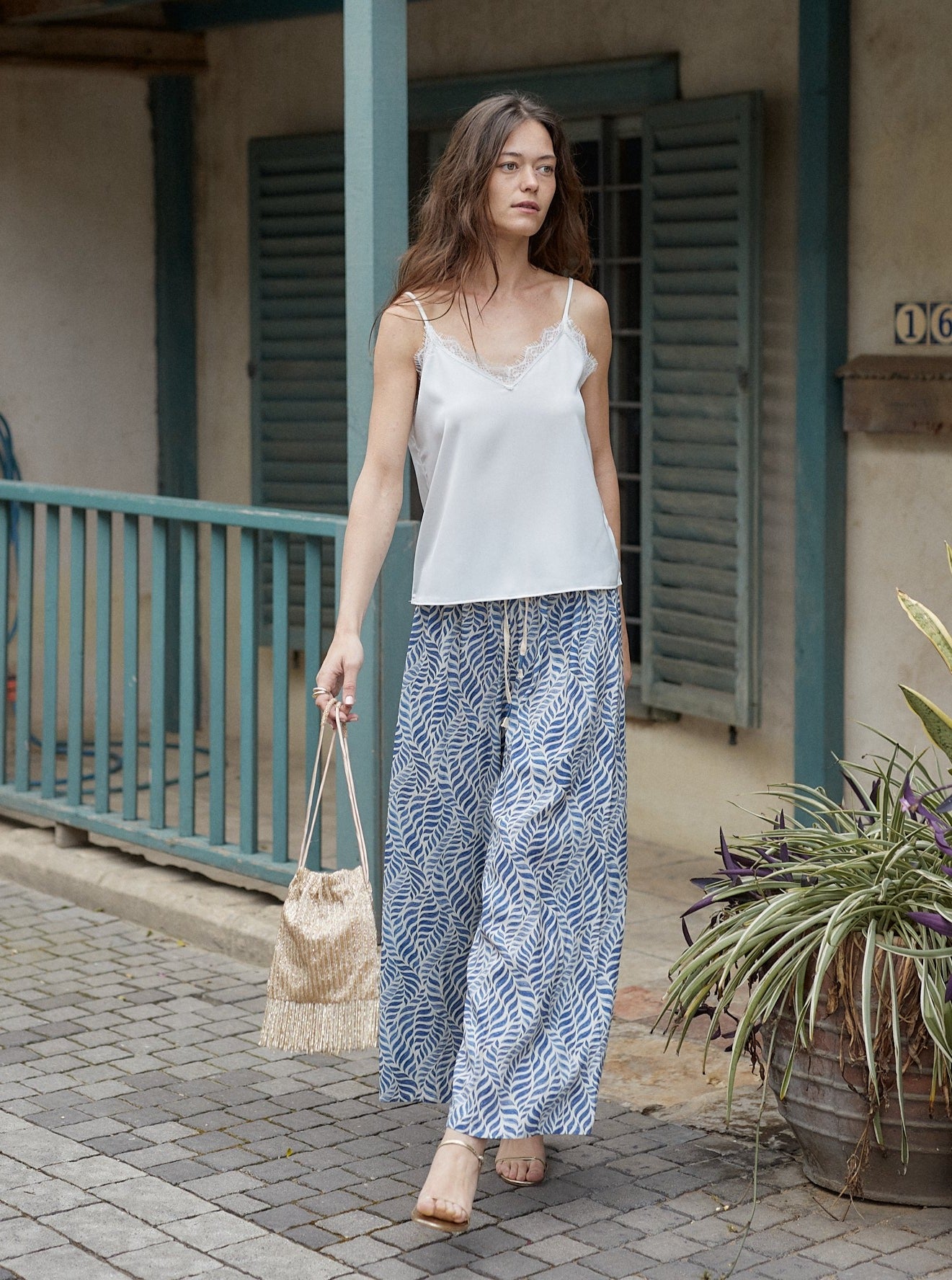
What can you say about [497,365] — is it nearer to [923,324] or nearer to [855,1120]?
[855,1120]

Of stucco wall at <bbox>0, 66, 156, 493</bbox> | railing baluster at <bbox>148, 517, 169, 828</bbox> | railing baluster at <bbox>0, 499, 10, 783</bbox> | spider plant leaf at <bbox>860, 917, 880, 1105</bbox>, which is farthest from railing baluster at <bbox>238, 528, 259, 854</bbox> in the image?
stucco wall at <bbox>0, 66, 156, 493</bbox>

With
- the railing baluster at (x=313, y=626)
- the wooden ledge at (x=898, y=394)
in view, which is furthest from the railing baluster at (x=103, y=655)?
the wooden ledge at (x=898, y=394)

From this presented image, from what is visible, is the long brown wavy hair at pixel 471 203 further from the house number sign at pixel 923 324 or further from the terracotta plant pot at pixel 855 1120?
the house number sign at pixel 923 324

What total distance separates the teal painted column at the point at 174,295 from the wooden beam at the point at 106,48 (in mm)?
93

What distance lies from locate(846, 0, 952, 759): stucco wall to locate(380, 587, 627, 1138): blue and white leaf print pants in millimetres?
2159

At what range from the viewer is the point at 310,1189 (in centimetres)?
369

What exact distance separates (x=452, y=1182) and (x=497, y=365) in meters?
1.41

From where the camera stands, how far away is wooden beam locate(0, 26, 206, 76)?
7.61m

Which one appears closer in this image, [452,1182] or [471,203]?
[452,1182]

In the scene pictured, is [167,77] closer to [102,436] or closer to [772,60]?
[102,436]

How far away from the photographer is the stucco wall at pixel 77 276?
7.79 meters

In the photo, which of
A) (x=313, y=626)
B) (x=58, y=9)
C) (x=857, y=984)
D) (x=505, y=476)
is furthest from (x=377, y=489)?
(x=58, y=9)

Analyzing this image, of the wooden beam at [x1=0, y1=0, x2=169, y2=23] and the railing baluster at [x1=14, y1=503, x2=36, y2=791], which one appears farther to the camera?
the wooden beam at [x1=0, y1=0, x2=169, y2=23]

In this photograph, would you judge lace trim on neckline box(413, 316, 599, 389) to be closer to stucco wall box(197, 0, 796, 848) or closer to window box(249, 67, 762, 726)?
window box(249, 67, 762, 726)
